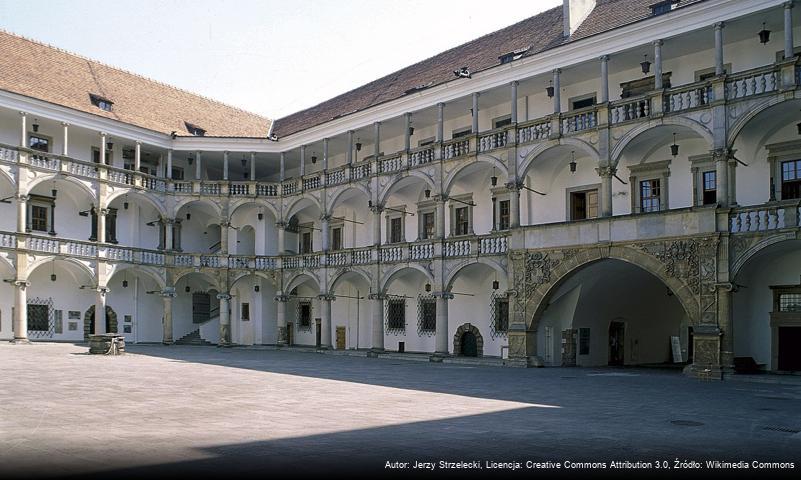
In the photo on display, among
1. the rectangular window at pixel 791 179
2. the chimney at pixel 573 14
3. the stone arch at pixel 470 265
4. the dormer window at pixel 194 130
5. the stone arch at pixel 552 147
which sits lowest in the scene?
the stone arch at pixel 470 265

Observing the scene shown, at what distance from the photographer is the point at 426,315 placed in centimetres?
3531

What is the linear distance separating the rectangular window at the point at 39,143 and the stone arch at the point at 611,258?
24168 mm

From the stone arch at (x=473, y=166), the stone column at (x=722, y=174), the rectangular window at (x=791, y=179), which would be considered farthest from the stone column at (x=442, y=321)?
the rectangular window at (x=791, y=179)

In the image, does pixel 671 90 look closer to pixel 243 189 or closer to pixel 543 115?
pixel 543 115

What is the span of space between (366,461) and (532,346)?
763 inches

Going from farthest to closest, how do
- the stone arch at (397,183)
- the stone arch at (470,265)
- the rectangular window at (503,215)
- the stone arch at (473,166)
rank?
the stone arch at (397,183) → the rectangular window at (503,215) → the stone arch at (473,166) → the stone arch at (470,265)

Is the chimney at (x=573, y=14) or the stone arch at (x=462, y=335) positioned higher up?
the chimney at (x=573, y=14)

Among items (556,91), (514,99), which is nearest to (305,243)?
(514,99)

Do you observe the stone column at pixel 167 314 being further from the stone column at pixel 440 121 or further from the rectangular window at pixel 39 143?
the stone column at pixel 440 121

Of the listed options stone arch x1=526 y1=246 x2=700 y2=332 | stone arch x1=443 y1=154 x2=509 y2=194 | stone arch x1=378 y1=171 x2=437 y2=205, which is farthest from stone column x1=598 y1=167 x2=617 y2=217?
stone arch x1=378 y1=171 x2=437 y2=205

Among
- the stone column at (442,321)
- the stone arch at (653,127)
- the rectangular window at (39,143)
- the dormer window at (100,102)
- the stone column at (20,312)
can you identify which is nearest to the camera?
the stone arch at (653,127)

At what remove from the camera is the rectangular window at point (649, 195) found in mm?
26703

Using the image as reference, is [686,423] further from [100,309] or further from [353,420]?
[100,309]

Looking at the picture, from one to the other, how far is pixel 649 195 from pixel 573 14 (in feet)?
25.9
